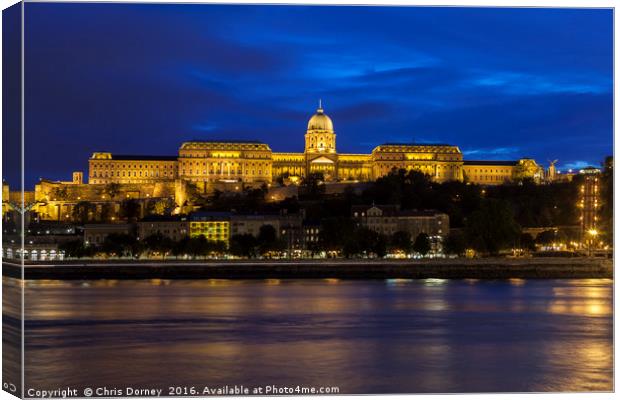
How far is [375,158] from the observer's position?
60.3 m

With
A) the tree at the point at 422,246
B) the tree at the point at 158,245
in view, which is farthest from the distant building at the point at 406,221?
the tree at the point at 158,245

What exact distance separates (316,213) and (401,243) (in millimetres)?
9894

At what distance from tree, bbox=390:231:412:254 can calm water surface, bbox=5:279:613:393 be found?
10967 mm

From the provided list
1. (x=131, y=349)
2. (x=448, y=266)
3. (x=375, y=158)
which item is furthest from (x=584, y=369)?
(x=375, y=158)

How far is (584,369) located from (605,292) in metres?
10.3

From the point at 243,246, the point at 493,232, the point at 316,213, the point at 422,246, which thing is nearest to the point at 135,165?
the point at 316,213

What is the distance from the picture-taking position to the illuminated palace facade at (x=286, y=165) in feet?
194

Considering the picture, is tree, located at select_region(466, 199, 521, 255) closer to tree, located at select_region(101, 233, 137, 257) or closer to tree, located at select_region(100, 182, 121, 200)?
tree, located at select_region(101, 233, 137, 257)

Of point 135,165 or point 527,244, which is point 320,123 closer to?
point 135,165

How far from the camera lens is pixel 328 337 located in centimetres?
1455

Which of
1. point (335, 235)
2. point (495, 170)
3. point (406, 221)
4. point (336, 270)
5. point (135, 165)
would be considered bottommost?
point (336, 270)

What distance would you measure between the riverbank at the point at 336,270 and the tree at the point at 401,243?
509 centimetres

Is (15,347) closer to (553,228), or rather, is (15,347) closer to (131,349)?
(131,349)

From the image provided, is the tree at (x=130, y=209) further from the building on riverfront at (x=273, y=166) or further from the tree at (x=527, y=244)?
the tree at (x=527, y=244)
